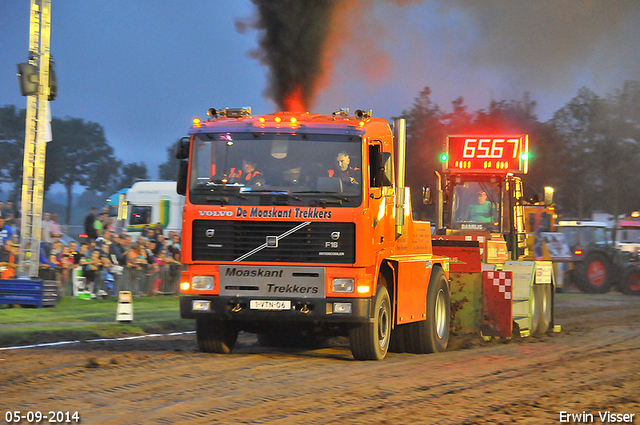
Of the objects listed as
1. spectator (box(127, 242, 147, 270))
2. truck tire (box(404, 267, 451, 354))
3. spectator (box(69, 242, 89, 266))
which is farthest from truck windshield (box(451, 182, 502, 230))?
spectator (box(69, 242, 89, 266))

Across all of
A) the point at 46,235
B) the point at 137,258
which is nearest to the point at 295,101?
the point at 137,258

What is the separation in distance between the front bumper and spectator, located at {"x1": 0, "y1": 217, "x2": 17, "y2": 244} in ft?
31.5

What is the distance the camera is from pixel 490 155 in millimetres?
18062

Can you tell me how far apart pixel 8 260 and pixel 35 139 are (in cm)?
280

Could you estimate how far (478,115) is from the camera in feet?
142

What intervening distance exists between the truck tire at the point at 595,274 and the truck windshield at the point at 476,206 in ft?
48.3

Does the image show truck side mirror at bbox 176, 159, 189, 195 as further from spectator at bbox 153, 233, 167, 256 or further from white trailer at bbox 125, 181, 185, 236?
white trailer at bbox 125, 181, 185, 236

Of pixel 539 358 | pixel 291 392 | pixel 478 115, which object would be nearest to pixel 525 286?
pixel 539 358

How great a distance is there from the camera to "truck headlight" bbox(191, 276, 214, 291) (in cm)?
1096

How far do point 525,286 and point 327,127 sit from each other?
6717 millimetres

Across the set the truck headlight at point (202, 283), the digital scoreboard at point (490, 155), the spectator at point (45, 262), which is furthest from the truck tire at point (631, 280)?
the truck headlight at point (202, 283)

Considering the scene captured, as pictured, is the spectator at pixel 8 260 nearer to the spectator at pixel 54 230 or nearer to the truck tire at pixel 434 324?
the spectator at pixel 54 230

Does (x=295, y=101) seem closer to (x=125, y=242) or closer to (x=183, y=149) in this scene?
(x=125, y=242)

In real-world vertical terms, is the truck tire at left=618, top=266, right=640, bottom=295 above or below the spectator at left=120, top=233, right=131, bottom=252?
below
